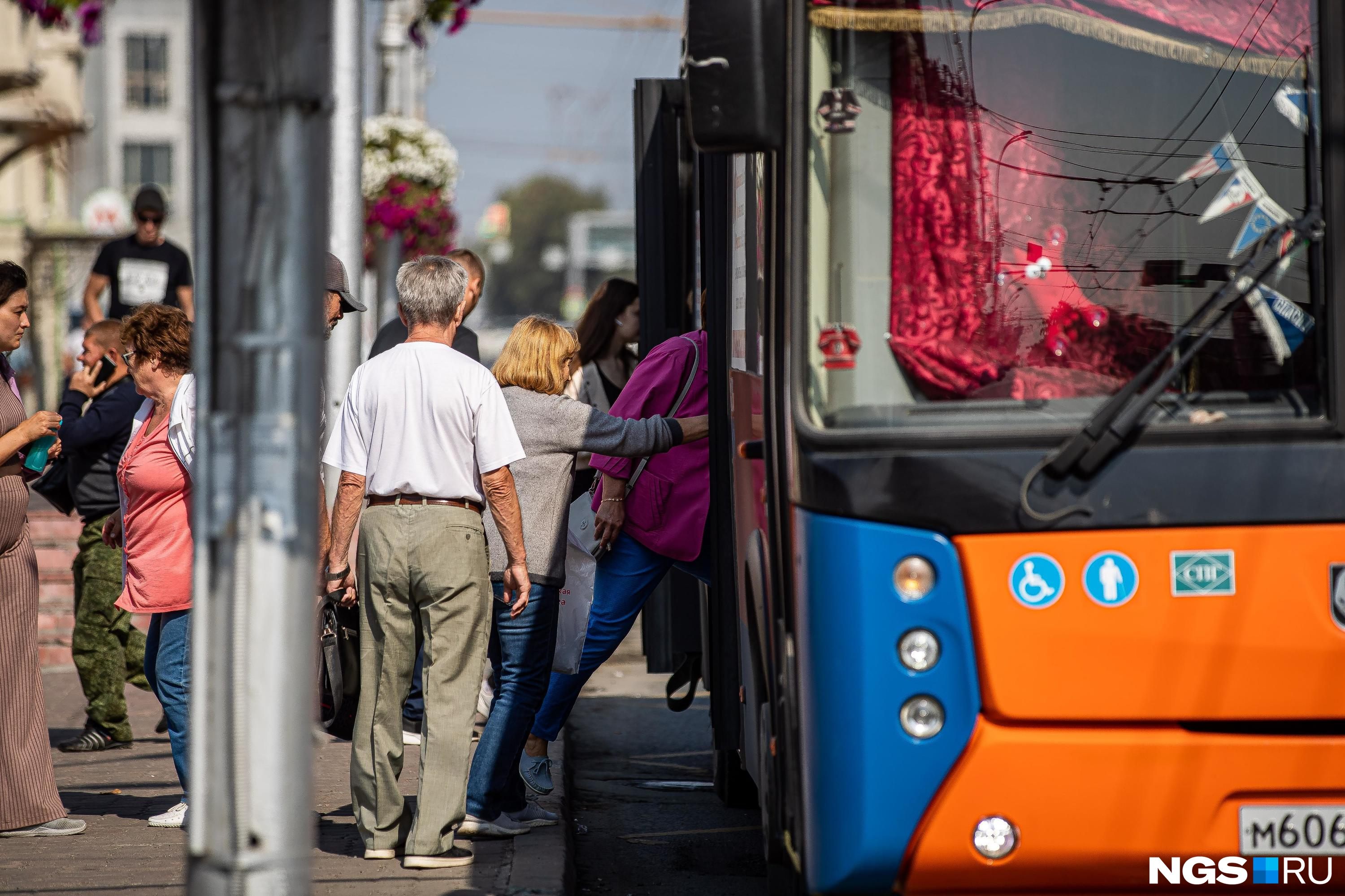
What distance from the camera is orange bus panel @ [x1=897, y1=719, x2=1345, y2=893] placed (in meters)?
3.30

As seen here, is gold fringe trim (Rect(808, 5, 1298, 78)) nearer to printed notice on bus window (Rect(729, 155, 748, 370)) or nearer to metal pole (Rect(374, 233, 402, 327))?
printed notice on bus window (Rect(729, 155, 748, 370))

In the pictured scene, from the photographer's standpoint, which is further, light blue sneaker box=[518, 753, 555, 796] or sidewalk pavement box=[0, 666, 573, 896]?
light blue sneaker box=[518, 753, 555, 796]

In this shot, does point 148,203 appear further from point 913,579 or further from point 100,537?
point 913,579

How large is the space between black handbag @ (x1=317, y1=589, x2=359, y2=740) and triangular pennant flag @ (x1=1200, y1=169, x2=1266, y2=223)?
2.96 meters

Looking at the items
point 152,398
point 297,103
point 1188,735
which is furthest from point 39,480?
point 1188,735

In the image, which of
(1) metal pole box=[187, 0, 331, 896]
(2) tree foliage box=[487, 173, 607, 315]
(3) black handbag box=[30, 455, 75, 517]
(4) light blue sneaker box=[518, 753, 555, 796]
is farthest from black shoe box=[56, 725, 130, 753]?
(2) tree foliage box=[487, 173, 607, 315]

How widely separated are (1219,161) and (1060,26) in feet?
1.50

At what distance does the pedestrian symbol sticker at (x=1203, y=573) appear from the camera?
3.33m

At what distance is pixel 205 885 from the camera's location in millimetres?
2912

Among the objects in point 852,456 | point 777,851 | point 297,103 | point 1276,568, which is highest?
point 297,103

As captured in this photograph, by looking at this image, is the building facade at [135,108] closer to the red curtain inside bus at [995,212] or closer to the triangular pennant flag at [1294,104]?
the red curtain inside bus at [995,212]

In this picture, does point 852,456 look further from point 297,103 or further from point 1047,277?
point 297,103

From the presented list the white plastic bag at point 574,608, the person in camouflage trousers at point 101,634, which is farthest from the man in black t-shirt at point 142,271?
the white plastic bag at point 574,608

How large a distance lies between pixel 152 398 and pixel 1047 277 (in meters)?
3.30
